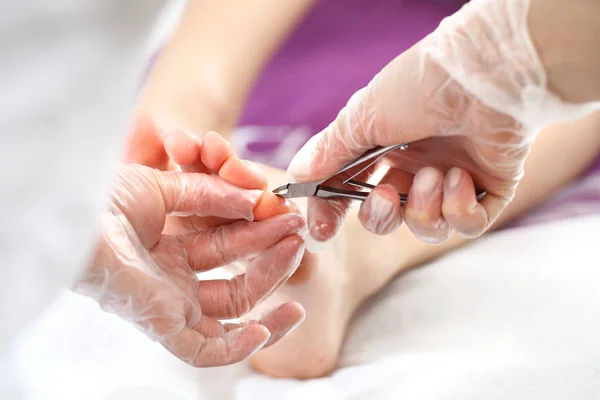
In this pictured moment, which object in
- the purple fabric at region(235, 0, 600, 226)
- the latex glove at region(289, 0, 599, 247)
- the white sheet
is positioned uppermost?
the latex glove at region(289, 0, 599, 247)

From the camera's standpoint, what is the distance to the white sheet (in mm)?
762

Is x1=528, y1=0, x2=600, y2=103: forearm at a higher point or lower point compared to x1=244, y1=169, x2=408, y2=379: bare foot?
higher

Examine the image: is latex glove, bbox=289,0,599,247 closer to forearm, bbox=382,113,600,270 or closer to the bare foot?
the bare foot

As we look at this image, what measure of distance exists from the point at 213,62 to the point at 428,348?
1.96 ft

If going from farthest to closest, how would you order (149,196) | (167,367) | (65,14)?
(167,367), (149,196), (65,14)

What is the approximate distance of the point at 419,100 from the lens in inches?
22.5

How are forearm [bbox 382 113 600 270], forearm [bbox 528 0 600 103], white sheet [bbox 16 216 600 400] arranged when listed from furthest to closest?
forearm [bbox 382 113 600 270] → white sheet [bbox 16 216 600 400] → forearm [bbox 528 0 600 103]

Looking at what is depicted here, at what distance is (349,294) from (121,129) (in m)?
0.62

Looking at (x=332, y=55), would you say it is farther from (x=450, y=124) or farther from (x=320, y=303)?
(x=450, y=124)

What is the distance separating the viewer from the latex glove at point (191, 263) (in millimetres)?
556

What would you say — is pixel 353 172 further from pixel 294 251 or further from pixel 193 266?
pixel 193 266

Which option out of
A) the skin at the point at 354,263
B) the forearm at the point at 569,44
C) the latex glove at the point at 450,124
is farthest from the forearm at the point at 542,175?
the forearm at the point at 569,44

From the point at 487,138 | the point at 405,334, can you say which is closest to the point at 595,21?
the point at 487,138

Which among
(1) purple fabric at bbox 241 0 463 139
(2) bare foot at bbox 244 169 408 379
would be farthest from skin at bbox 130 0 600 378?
(1) purple fabric at bbox 241 0 463 139
